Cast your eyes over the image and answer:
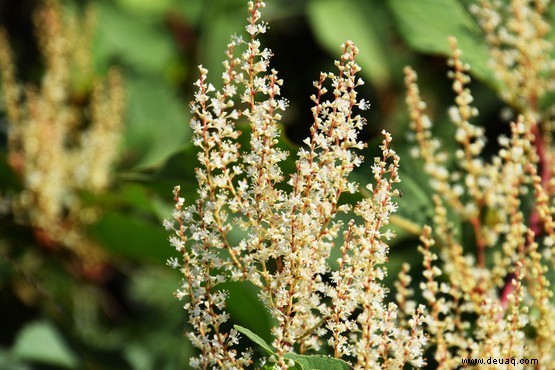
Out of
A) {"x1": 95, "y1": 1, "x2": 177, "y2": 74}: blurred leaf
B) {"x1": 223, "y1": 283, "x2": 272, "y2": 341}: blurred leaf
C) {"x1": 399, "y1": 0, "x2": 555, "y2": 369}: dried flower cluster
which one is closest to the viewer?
{"x1": 399, "y1": 0, "x2": 555, "y2": 369}: dried flower cluster

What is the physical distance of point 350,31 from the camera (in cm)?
254

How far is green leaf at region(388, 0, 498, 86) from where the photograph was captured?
147 cm

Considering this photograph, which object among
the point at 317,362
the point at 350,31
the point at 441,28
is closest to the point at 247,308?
the point at 317,362

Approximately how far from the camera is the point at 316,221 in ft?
2.81

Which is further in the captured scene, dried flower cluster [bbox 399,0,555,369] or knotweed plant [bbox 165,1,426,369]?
dried flower cluster [bbox 399,0,555,369]

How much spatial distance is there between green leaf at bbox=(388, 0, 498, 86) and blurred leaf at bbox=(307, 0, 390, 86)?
838 millimetres

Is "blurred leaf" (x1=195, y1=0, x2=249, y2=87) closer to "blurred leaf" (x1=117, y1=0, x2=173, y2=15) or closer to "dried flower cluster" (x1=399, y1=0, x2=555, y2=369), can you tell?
"blurred leaf" (x1=117, y1=0, x2=173, y2=15)

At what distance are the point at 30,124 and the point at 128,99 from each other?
0.86 meters

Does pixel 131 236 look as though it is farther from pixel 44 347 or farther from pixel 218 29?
pixel 218 29

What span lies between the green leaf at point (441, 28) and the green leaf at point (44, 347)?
1058 mm

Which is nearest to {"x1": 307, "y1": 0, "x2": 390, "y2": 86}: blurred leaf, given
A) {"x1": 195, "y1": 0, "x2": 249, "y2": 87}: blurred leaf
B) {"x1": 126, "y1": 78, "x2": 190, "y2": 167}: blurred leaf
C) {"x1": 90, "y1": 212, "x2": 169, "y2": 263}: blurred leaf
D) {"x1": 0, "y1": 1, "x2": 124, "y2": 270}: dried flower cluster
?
{"x1": 195, "y1": 0, "x2": 249, "y2": 87}: blurred leaf

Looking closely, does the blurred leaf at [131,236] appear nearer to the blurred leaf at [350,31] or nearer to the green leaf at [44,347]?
the green leaf at [44,347]

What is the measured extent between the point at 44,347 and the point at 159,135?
0.83 meters

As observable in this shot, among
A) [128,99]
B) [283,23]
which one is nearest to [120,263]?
[128,99]
